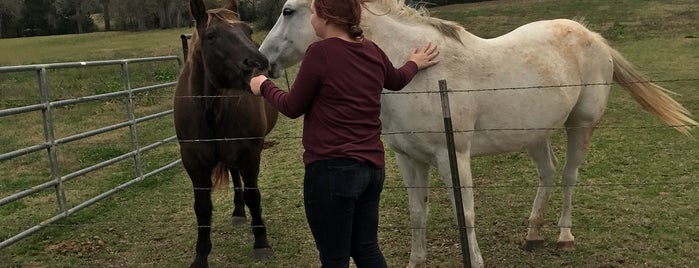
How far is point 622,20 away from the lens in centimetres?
2209

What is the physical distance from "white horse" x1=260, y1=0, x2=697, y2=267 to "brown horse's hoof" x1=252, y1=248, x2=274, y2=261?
42.5 inches

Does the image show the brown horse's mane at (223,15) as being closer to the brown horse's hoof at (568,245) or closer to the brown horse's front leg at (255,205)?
the brown horse's front leg at (255,205)

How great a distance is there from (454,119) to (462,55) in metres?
0.39

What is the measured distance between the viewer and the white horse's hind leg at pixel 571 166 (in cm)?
388

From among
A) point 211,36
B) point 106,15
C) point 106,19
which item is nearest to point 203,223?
point 211,36

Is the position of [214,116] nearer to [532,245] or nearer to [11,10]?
[532,245]

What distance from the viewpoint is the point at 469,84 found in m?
3.15

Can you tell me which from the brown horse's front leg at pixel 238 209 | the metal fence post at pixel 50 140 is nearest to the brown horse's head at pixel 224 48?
the brown horse's front leg at pixel 238 209

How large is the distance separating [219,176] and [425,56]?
2280mm

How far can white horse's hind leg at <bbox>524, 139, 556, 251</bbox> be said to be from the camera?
12.8ft

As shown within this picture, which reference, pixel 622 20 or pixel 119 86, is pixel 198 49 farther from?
pixel 622 20

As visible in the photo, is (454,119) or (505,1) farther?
(505,1)

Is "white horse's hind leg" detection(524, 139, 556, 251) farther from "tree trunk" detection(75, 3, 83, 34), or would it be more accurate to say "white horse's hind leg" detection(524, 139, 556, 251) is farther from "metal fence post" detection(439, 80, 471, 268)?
"tree trunk" detection(75, 3, 83, 34)

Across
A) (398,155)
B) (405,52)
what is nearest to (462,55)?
(405,52)
